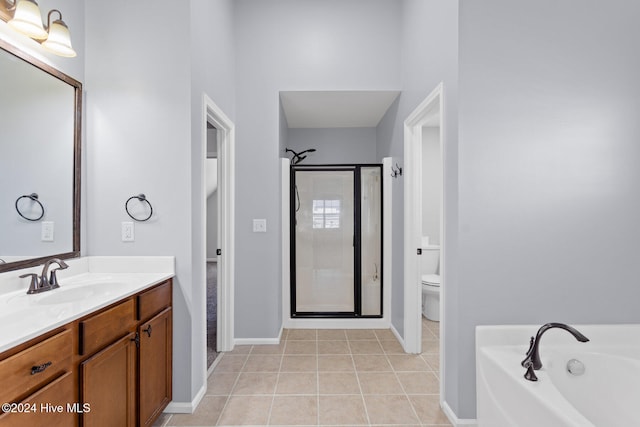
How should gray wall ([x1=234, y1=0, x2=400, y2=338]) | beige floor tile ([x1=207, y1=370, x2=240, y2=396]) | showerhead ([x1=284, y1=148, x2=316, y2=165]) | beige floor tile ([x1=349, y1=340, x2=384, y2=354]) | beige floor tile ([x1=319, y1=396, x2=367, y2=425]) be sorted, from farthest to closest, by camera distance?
showerhead ([x1=284, y1=148, x2=316, y2=165]) → gray wall ([x1=234, y1=0, x2=400, y2=338]) → beige floor tile ([x1=349, y1=340, x2=384, y2=354]) → beige floor tile ([x1=207, y1=370, x2=240, y2=396]) → beige floor tile ([x1=319, y1=396, x2=367, y2=425])

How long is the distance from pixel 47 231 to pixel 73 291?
1.27 ft

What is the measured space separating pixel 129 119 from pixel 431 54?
2.04m

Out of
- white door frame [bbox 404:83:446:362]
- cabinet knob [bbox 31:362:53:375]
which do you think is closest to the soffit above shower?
white door frame [bbox 404:83:446:362]

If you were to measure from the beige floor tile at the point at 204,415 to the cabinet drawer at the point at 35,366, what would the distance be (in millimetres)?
1004

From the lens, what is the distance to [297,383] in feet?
8.05

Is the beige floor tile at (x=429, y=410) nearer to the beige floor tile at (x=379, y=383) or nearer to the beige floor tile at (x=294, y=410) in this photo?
the beige floor tile at (x=379, y=383)

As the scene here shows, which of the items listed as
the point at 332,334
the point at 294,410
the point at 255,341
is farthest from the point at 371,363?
the point at 255,341

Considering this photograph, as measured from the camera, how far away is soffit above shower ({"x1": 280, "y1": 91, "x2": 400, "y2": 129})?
10.5 feet

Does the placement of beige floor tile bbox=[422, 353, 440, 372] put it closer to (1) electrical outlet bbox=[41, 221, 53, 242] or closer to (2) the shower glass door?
(2) the shower glass door

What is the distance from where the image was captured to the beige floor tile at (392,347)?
9.89 feet

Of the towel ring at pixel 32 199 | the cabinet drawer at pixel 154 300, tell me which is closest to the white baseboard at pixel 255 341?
the cabinet drawer at pixel 154 300

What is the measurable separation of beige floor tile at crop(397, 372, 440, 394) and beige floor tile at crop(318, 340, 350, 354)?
2.02 ft

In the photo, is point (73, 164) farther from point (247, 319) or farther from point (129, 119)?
point (247, 319)

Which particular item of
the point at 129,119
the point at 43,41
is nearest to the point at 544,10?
the point at 129,119
